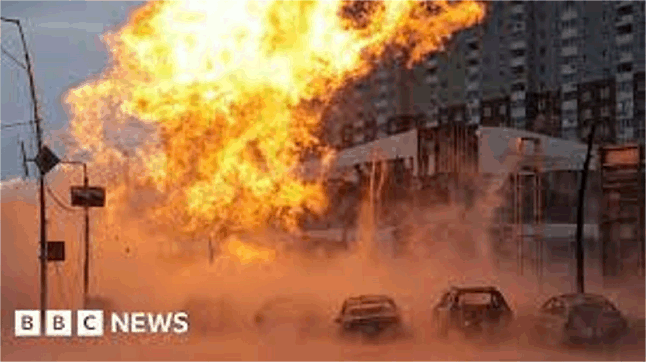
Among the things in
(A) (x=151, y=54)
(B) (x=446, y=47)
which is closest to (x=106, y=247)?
(A) (x=151, y=54)

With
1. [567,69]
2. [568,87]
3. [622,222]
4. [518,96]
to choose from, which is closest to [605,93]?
[568,87]

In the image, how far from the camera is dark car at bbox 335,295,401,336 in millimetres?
21375

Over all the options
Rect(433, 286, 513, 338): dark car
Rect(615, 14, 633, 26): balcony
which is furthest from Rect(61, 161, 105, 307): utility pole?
Rect(615, 14, 633, 26): balcony

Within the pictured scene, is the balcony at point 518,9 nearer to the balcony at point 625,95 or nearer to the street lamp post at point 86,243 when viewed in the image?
the balcony at point 625,95

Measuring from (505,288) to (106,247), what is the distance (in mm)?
12774

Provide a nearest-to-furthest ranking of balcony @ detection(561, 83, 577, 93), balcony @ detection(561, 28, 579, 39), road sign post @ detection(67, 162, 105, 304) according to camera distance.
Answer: road sign post @ detection(67, 162, 105, 304) < balcony @ detection(561, 28, 579, 39) < balcony @ detection(561, 83, 577, 93)

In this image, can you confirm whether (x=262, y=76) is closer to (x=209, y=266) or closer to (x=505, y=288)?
(x=209, y=266)

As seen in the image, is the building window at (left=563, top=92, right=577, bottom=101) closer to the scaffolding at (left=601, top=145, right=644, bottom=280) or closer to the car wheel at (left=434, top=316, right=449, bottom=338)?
the scaffolding at (left=601, top=145, right=644, bottom=280)

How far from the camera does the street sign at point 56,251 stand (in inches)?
967

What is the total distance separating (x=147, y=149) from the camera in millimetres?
26250

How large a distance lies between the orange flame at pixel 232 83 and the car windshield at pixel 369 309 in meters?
5.10

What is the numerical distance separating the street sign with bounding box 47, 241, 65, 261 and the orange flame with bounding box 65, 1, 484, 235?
7.77 feet

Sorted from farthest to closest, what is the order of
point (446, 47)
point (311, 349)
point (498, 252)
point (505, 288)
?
1. point (446, 47)
2. point (498, 252)
3. point (505, 288)
4. point (311, 349)

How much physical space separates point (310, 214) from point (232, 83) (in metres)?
11.8
